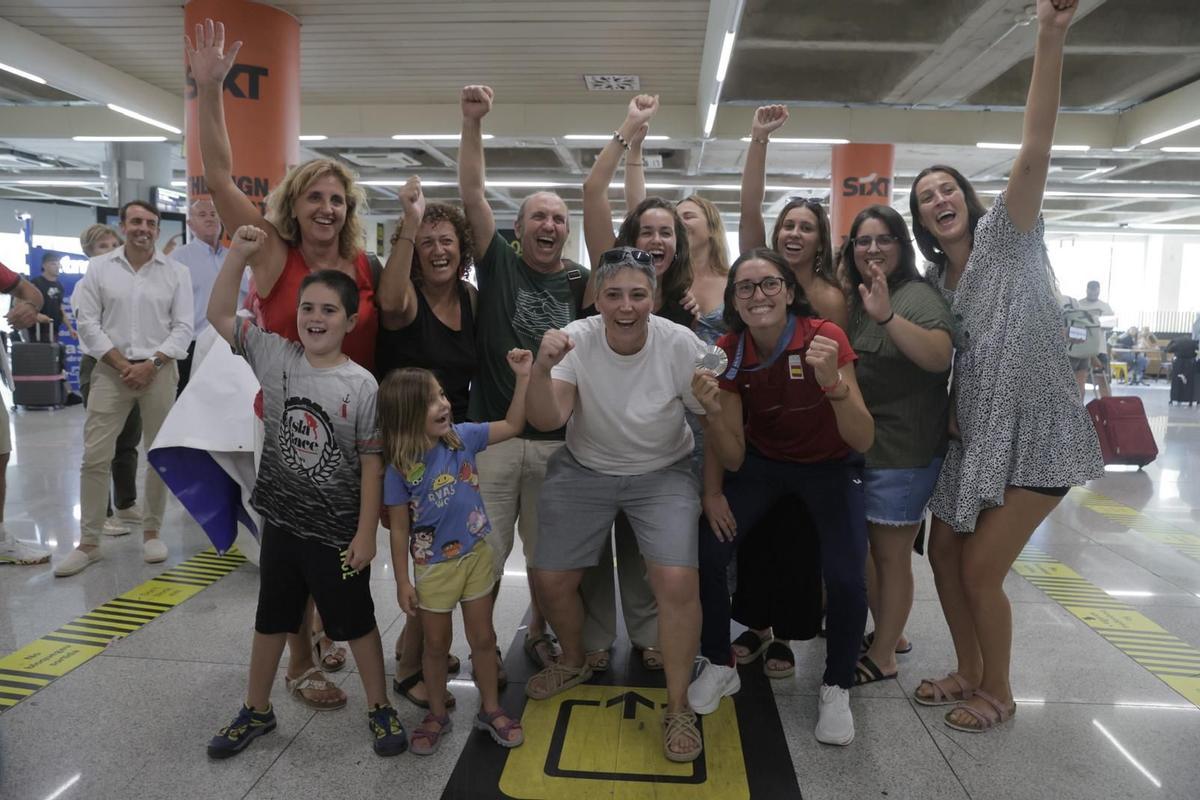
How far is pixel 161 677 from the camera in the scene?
9.05ft

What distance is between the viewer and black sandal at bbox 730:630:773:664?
2.99 metres

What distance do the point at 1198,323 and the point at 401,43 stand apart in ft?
44.0

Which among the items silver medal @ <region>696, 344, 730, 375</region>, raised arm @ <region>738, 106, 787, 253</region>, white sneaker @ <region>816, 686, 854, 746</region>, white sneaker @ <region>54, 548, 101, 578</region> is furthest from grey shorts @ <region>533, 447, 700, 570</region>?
white sneaker @ <region>54, 548, 101, 578</region>

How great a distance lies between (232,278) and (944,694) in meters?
2.73

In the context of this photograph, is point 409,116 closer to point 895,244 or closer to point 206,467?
point 206,467

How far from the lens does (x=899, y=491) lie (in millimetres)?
2617

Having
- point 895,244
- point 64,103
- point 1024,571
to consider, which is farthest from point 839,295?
point 64,103

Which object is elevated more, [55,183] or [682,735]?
[55,183]

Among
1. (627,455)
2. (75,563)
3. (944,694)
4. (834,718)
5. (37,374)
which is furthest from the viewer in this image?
(37,374)

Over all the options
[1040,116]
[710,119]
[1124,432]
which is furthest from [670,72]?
[1040,116]

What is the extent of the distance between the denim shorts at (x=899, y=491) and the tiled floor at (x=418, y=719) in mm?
670

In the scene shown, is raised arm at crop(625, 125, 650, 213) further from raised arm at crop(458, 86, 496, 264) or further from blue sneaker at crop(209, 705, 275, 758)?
blue sneaker at crop(209, 705, 275, 758)

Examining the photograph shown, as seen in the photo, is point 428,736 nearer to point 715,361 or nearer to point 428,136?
point 715,361

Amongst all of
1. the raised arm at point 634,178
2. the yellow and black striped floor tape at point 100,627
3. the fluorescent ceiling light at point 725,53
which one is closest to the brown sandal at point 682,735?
the raised arm at point 634,178
